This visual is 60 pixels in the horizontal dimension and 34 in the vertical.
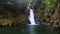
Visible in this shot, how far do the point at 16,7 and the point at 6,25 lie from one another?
3580mm

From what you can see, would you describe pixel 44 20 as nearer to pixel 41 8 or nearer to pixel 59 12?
pixel 41 8

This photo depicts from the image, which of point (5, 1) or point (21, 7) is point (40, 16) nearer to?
point (21, 7)

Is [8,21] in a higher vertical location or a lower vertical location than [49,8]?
lower

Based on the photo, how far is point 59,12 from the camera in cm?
1884

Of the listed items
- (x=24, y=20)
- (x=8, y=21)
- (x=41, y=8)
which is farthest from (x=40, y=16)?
(x=8, y=21)

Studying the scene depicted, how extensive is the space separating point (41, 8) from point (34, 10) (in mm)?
4329

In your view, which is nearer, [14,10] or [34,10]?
[14,10]

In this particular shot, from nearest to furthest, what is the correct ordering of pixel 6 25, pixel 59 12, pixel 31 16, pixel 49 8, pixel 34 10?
pixel 59 12 < pixel 6 25 < pixel 49 8 < pixel 31 16 < pixel 34 10

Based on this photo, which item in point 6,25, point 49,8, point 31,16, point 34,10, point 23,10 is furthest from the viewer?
point 34,10

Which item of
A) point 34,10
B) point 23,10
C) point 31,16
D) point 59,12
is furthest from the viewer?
point 34,10

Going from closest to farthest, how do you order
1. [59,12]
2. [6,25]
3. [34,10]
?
[59,12] < [6,25] < [34,10]

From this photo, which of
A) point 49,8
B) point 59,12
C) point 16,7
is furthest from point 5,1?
point 59,12

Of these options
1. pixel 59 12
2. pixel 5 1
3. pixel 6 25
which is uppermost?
pixel 5 1

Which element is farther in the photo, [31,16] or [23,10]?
[31,16]
